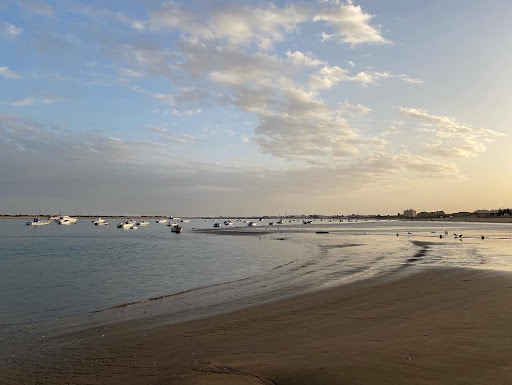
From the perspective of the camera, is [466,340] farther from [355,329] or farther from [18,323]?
[18,323]

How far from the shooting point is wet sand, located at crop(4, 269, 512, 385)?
25.1 ft

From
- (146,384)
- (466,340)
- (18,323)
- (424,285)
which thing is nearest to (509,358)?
(466,340)

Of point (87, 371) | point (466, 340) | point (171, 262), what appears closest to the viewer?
point (87, 371)

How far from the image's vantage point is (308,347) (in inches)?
380

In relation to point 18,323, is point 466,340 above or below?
above

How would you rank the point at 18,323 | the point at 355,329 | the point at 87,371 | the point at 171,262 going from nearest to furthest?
the point at 87,371 < the point at 355,329 < the point at 18,323 < the point at 171,262

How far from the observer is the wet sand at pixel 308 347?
766 cm

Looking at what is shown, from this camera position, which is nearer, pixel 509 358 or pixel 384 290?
pixel 509 358

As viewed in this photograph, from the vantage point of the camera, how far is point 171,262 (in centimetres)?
3544

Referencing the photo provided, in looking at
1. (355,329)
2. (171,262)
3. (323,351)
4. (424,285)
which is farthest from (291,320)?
(171,262)

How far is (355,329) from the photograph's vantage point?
1130 cm

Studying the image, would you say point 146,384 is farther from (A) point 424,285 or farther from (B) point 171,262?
(B) point 171,262

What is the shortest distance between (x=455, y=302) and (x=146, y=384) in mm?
11787

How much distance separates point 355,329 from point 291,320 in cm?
250
